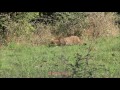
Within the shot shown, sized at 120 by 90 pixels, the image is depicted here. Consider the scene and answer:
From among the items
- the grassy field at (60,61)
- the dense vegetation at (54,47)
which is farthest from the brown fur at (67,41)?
the grassy field at (60,61)

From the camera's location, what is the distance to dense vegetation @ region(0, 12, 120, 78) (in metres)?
9.07

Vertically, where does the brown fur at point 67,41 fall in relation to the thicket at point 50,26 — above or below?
below

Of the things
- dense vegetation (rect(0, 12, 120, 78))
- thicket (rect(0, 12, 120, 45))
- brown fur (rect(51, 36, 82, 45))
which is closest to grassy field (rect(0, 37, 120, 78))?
dense vegetation (rect(0, 12, 120, 78))

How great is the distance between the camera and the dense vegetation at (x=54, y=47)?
9.07 meters

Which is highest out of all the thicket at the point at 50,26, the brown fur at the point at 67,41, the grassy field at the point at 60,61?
the thicket at the point at 50,26

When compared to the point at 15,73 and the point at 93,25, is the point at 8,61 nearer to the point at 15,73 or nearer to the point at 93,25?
the point at 15,73

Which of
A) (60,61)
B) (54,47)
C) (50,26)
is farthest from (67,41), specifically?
(60,61)

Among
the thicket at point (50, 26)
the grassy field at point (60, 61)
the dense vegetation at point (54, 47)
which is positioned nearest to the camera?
the grassy field at point (60, 61)

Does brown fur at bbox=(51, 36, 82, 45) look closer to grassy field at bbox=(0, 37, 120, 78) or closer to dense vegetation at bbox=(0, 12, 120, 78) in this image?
dense vegetation at bbox=(0, 12, 120, 78)

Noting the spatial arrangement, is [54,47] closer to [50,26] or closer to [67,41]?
[67,41]

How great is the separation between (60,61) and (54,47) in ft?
8.72

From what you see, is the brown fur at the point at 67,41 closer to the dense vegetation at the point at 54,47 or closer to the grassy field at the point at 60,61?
the dense vegetation at the point at 54,47

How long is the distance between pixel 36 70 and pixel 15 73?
0.64 metres

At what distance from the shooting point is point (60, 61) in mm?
9914
